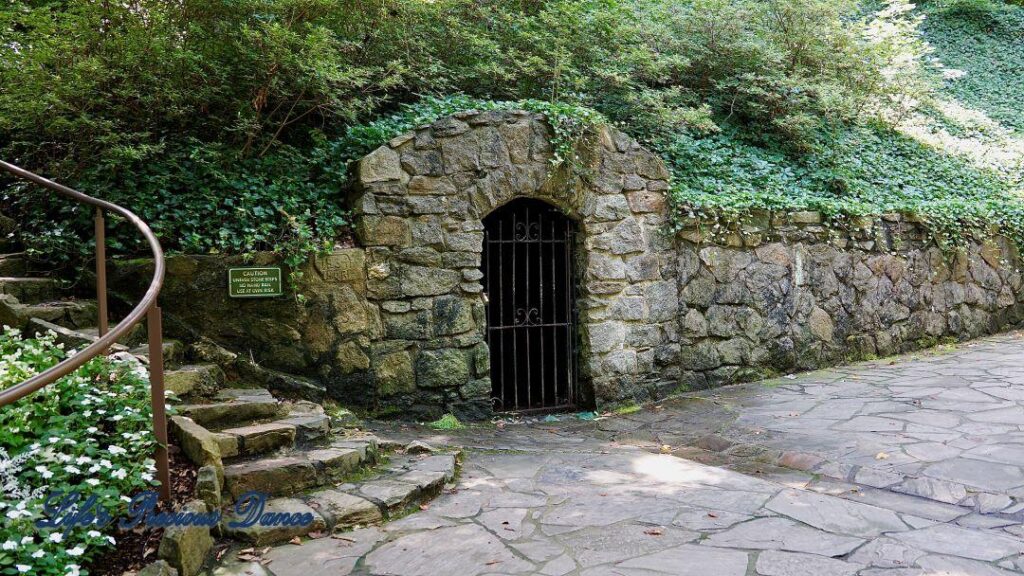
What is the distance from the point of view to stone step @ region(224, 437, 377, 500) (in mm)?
3213

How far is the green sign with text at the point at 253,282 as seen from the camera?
Answer: 15.2 ft

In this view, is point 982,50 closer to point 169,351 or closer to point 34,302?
point 169,351

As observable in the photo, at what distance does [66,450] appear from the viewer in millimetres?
2865

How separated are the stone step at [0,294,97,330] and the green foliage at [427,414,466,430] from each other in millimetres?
2362

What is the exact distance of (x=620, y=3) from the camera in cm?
873

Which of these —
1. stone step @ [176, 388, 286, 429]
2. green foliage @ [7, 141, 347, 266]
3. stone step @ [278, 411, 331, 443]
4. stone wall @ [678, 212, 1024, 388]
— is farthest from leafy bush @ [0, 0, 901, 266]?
stone wall @ [678, 212, 1024, 388]

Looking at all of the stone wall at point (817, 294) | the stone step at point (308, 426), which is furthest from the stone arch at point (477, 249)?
the stone step at point (308, 426)

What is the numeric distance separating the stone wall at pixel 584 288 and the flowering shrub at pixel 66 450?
129 cm

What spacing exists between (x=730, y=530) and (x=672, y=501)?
17.5 inches

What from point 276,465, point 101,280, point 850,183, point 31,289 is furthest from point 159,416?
point 850,183

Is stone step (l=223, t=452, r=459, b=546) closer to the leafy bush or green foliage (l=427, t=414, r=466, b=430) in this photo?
green foliage (l=427, t=414, r=466, b=430)

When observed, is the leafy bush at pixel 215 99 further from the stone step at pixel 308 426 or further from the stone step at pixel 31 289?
the stone step at pixel 308 426

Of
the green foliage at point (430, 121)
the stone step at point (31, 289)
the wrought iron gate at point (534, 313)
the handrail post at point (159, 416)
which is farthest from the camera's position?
the wrought iron gate at point (534, 313)

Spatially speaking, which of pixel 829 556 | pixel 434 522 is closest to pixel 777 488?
pixel 829 556
